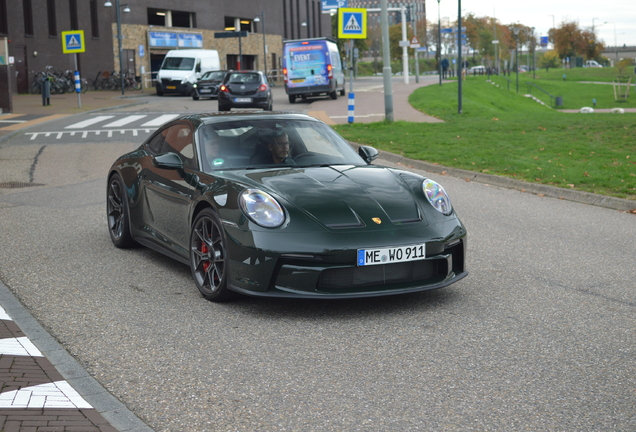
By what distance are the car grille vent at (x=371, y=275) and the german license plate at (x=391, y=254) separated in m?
0.05

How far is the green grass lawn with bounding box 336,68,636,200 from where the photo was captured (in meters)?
12.4

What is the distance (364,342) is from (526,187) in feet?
25.5

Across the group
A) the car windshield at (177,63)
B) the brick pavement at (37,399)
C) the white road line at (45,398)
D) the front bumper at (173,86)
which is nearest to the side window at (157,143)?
the brick pavement at (37,399)

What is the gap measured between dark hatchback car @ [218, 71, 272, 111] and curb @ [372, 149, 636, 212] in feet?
49.7

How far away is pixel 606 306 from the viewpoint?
5.52 meters

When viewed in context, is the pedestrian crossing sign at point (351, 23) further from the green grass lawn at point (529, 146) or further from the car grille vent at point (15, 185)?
the car grille vent at point (15, 185)

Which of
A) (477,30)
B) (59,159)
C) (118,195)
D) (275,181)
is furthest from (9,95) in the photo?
(477,30)

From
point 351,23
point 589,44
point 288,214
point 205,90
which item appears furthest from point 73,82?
point 589,44

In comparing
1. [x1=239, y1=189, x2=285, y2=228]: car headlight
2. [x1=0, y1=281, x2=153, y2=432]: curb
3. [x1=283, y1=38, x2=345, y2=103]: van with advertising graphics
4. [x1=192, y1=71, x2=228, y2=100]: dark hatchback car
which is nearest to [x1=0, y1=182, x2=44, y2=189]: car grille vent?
[x1=0, y1=281, x2=153, y2=432]: curb

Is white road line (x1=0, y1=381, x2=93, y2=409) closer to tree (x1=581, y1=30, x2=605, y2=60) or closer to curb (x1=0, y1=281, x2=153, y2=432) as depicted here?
curb (x1=0, y1=281, x2=153, y2=432)

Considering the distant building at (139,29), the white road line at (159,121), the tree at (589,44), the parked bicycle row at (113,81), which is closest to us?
the white road line at (159,121)

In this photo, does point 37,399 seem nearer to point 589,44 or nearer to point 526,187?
point 526,187

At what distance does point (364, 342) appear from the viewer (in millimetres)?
4766

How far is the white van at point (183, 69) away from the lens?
42938 millimetres
